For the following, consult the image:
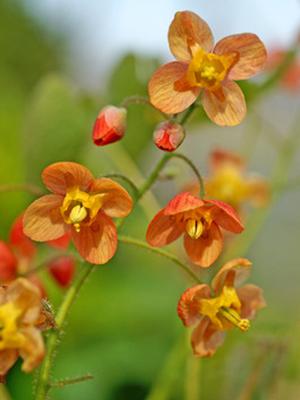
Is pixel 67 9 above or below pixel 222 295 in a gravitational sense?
below

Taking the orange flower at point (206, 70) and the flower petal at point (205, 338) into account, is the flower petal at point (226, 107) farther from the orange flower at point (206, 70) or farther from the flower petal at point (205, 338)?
the flower petal at point (205, 338)

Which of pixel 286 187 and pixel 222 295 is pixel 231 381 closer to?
pixel 286 187

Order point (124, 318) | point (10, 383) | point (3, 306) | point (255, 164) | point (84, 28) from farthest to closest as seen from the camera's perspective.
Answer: point (84, 28) < point (255, 164) < point (124, 318) < point (10, 383) < point (3, 306)

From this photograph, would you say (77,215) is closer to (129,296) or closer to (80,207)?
(80,207)

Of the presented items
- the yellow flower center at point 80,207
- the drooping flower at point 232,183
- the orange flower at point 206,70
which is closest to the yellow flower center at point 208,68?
the orange flower at point 206,70

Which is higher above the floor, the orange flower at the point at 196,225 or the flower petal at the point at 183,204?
the flower petal at the point at 183,204

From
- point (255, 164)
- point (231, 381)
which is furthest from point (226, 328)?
point (255, 164)
